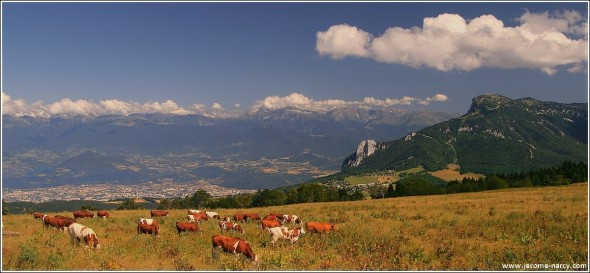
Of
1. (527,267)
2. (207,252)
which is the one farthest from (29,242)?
A: (527,267)

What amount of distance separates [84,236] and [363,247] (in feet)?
51.8

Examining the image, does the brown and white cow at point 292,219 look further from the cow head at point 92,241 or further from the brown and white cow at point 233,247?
the cow head at point 92,241

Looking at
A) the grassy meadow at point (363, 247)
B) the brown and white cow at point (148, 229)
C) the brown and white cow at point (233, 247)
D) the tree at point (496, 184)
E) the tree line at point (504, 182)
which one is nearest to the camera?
the grassy meadow at point (363, 247)

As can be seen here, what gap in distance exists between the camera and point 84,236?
21.5m

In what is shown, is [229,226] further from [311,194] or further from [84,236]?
[311,194]

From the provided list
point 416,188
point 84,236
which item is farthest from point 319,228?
point 416,188

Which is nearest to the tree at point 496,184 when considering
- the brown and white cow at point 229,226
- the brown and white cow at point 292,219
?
the brown and white cow at point 292,219

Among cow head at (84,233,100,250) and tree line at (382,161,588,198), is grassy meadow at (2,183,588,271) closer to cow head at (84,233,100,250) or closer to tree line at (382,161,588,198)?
cow head at (84,233,100,250)

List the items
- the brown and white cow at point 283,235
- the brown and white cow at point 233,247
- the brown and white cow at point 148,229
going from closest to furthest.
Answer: the brown and white cow at point 233,247, the brown and white cow at point 283,235, the brown and white cow at point 148,229

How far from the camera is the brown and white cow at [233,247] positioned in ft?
58.9

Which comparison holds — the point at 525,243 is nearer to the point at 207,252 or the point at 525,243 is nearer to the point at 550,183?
the point at 207,252

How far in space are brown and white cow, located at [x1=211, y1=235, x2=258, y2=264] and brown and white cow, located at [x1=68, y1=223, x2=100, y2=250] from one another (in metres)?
6.83

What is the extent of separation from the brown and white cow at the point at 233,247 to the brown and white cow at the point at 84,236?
6.83 metres

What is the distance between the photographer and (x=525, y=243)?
20875 mm
